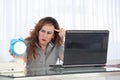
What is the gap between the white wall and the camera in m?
3.17

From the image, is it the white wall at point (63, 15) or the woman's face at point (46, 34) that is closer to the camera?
the woman's face at point (46, 34)

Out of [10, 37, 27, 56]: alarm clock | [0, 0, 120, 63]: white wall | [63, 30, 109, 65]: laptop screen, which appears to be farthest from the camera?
[0, 0, 120, 63]: white wall

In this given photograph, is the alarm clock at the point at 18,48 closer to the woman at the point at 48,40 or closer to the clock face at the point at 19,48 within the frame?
the clock face at the point at 19,48

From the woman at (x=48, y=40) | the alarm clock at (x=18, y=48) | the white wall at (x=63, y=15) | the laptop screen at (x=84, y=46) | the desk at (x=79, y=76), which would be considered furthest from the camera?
the white wall at (x=63, y=15)

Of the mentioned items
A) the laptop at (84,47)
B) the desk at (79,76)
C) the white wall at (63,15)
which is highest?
the white wall at (63,15)

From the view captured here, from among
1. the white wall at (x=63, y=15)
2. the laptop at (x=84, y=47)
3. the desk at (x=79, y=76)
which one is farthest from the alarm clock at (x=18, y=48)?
the white wall at (x=63, y=15)

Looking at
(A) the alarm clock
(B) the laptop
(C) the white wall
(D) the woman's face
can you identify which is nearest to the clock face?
(A) the alarm clock

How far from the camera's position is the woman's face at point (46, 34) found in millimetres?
2412

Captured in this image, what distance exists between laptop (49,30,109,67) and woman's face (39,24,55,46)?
2.27 feet

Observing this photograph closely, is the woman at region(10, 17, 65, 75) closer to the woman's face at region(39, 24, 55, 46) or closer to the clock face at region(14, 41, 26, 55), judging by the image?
the woman's face at region(39, 24, 55, 46)

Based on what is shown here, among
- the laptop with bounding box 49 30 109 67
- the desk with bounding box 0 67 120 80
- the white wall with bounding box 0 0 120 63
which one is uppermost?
the white wall with bounding box 0 0 120 63

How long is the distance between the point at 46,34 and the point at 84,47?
30.6 inches

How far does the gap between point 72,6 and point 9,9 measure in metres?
0.92

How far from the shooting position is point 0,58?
314 centimetres
